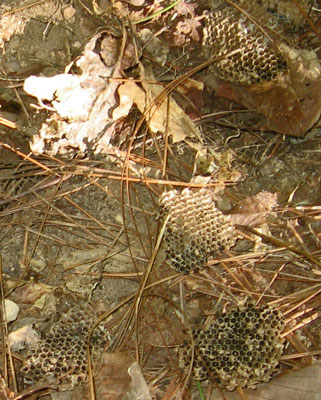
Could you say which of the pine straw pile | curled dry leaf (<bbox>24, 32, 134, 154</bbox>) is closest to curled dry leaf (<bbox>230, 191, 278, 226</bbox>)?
the pine straw pile

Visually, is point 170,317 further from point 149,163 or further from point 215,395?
point 149,163

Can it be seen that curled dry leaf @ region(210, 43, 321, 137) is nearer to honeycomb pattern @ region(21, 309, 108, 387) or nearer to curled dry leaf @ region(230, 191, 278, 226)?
curled dry leaf @ region(230, 191, 278, 226)

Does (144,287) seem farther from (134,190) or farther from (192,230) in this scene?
(134,190)

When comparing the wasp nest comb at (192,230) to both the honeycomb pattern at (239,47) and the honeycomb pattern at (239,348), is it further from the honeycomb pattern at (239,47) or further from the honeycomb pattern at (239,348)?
the honeycomb pattern at (239,47)

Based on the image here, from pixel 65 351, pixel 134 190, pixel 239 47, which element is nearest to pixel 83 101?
pixel 134 190

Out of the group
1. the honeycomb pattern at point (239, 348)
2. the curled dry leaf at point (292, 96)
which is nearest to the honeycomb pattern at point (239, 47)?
the curled dry leaf at point (292, 96)

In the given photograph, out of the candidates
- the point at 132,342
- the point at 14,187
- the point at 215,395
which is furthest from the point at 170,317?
the point at 14,187
